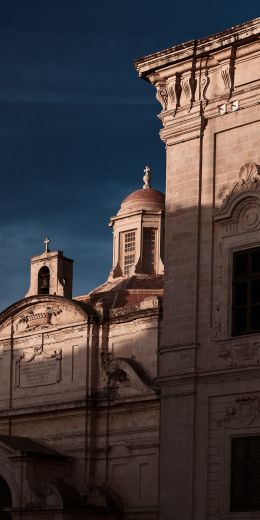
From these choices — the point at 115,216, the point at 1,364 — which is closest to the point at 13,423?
the point at 1,364

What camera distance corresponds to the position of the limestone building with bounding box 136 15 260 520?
23391 mm

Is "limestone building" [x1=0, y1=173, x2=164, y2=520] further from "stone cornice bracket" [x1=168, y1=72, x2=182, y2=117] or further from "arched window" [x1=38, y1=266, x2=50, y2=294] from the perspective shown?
"stone cornice bracket" [x1=168, y1=72, x2=182, y2=117]

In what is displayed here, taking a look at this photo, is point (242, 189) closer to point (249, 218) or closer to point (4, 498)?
point (249, 218)

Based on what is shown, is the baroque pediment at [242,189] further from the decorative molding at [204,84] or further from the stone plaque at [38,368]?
the stone plaque at [38,368]

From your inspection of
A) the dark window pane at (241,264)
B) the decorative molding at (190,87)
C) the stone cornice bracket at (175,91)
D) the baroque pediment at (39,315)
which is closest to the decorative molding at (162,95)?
the stone cornice bracket at (175,91)

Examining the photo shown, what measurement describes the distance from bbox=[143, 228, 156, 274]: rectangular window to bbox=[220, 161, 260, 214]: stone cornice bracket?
23.1 metres

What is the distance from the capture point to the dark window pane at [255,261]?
939 inches

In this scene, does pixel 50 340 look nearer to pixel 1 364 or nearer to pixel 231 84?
pixel 1 364

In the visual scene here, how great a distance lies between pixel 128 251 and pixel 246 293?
24.4 meters

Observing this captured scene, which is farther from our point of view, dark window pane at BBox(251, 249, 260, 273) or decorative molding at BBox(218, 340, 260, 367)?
dark window pane at BBox(251, 249, 260, 273)

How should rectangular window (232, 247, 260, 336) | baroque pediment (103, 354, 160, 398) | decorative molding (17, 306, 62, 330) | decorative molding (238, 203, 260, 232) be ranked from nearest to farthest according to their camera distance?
rectangular window (232, 247, 260, 336), decorative molding (238, 203, 260, 232), baroque pediment (103, 354, 160, 398), decorative molding (17, 306, 62, 330)

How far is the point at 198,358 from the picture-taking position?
79.4ft

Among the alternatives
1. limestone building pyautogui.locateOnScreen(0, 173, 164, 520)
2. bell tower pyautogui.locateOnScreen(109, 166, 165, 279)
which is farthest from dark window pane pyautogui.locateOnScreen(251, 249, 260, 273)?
bell tower pyautogui.locateOnScreen(109, 166, 165, 279)

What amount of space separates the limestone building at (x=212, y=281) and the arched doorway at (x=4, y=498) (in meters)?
14.9
